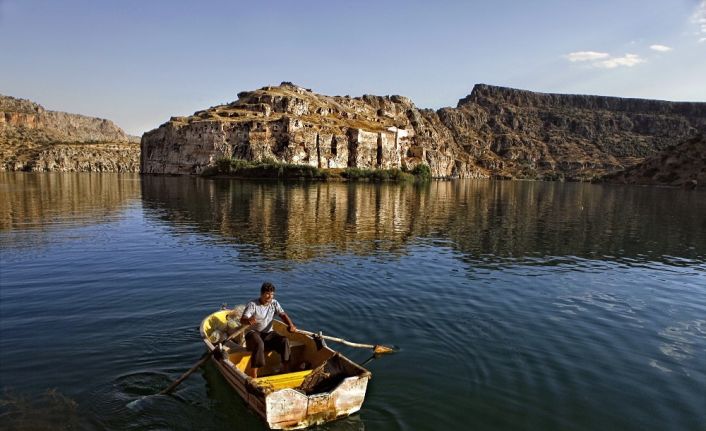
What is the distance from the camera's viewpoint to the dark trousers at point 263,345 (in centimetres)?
1353

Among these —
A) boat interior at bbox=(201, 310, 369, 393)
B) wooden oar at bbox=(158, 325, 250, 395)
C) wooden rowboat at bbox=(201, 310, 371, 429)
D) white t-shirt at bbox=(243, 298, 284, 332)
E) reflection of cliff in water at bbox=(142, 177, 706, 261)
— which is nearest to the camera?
wooden rowboat at bbox=(201, 310, 371, 429)

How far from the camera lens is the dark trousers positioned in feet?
44.4

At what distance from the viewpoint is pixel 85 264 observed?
28.1 meters

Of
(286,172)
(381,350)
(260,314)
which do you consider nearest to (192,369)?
(260,314)

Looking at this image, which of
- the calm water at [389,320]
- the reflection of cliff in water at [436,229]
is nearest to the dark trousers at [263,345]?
the calm water at [389,320]

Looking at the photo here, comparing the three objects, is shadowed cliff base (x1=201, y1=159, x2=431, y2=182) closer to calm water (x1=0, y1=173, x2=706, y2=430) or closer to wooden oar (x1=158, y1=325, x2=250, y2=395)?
calm water (x1=0, y1=173, x2=706, y2=430)

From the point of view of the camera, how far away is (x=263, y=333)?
14125 mm

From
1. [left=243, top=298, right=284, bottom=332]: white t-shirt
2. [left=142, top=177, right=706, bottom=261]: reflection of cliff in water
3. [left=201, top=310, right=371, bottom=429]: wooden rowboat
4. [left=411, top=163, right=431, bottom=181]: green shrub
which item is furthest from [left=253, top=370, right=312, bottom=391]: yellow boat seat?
[left=411, top=163, right=431, bottom=181]: green shrub

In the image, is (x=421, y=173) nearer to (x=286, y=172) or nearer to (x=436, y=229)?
(x=286, y=172)

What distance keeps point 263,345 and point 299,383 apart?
194 centimetres

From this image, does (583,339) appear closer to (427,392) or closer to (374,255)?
(427,392)

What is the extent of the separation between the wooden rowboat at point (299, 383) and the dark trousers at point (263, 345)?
0.68ft

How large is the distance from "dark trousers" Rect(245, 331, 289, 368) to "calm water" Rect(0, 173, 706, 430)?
3.86ft

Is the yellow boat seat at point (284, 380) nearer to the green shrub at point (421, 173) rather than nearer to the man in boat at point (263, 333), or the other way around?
the man in boat at point (263, 333)
